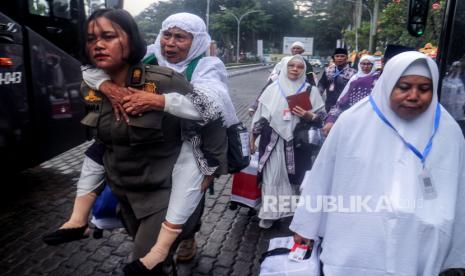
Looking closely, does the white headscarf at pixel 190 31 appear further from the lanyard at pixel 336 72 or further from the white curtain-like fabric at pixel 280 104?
the lanyard at pixel 336 72

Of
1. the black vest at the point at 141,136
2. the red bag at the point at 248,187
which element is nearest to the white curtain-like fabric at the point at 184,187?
the black vest at the point at 141,136

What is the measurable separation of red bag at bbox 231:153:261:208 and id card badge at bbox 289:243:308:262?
1.94 metres

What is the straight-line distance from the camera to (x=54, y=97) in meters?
4.53

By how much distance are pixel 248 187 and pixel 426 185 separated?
2471 millimetres

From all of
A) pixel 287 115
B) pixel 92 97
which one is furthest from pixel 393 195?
pixel 287 115

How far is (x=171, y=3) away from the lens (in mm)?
64000

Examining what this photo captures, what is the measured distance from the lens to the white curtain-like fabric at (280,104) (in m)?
4.05

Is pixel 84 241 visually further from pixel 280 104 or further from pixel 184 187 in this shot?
pixel 280 104

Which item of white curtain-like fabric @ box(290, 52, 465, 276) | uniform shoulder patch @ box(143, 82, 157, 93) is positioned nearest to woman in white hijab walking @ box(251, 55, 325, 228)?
white curtain-like fabric @ box(290, 52, 465, 276)

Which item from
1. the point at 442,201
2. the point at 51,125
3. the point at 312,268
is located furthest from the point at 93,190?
the point at 51,125

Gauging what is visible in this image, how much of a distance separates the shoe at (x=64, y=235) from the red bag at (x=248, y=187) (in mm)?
2296

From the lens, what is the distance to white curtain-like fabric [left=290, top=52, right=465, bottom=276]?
2008 mm

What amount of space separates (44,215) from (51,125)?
0.98 metres

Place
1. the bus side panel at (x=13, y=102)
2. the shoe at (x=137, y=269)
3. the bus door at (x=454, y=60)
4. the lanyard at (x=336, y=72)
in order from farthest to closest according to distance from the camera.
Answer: the lanyard at (x=336, y=72), the bus side panel at (x=13, y=102), the bus door at (x=454, y=60), the shoe at (x=137, y=269)
